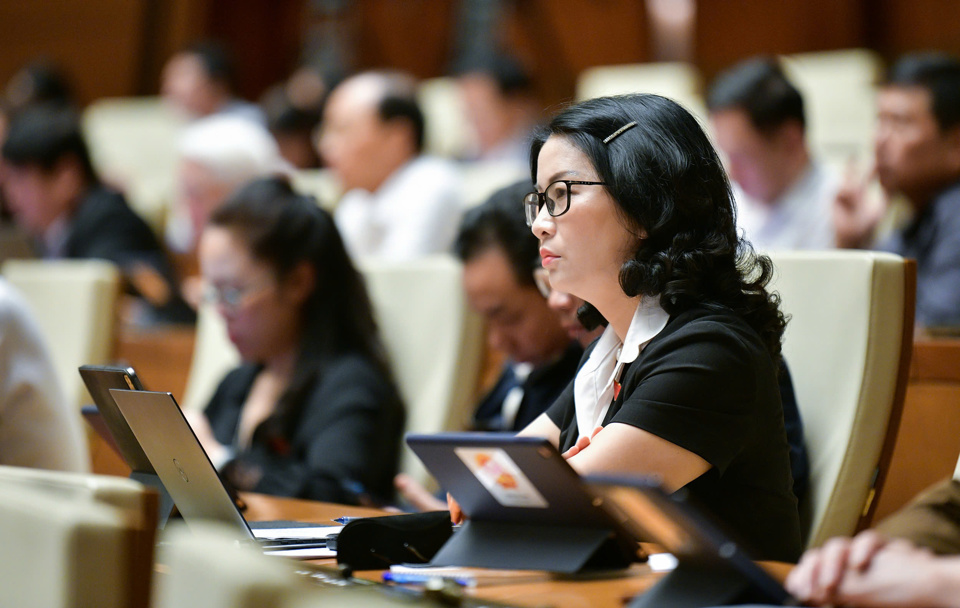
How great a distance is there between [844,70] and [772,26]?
1.05 meters

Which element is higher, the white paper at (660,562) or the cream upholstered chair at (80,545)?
the cream upholstered chair at (80,545)

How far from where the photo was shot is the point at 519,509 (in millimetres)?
1156

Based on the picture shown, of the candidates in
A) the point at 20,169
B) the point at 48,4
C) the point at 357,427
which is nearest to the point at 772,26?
the point at 20,169

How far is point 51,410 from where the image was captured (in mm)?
1905

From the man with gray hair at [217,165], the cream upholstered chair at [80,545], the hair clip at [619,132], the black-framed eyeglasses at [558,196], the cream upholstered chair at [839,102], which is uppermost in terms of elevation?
the cream upholstered chair at [839,102]

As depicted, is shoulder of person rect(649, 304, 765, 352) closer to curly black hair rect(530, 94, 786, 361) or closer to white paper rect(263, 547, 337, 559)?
curly black hair rect(530, 94, 786, 361)

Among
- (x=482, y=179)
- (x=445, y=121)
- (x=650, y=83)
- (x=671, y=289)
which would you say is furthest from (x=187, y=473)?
(x=445, y=121)

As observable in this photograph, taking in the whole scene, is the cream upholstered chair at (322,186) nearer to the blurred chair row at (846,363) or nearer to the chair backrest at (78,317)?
the chair backrest at (78,317)

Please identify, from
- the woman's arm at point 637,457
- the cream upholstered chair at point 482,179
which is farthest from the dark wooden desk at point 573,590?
the cream upholstered chair at point 482,179

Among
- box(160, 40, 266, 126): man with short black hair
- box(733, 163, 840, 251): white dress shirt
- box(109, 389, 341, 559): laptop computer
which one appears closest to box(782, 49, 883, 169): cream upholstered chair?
box(733, 163, 840, 251): white dress shirt

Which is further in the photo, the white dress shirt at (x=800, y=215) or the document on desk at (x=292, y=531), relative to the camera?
the white dress shirt at (x=800, y=215)

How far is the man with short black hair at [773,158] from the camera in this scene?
3.50 meters

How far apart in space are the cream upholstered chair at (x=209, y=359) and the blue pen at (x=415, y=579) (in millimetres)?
1769

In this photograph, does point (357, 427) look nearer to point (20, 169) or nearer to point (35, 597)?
point (35, 597)
